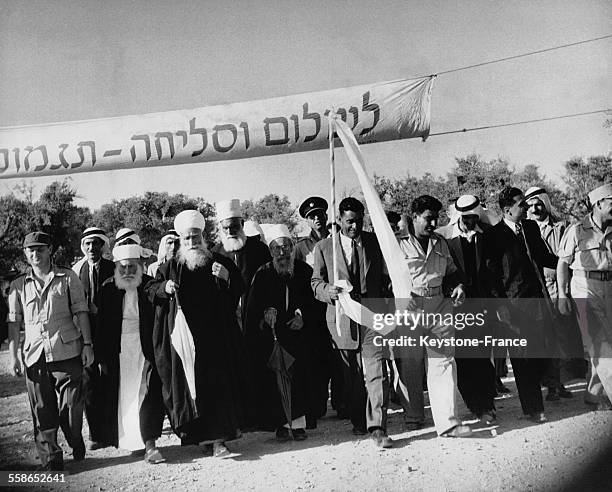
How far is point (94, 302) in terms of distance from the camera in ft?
16.1

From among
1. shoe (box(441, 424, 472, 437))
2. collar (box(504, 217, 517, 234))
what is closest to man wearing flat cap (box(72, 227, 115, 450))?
shoe (box(441, 424, 472, 437))

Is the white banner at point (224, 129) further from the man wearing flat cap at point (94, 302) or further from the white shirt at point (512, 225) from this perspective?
the white shirt at point (512, 225)

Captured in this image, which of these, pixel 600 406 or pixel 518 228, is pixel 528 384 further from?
pixel 518 228

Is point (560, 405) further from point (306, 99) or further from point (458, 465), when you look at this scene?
point (306, 99)

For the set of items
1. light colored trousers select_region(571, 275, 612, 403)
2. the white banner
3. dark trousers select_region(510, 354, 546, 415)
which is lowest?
dark trousers select_region(510, 354, 546, 415)

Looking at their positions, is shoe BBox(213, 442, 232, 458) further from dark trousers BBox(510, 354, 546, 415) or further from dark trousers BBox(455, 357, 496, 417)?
dark trousers BBox(510, 354, 546, 415)

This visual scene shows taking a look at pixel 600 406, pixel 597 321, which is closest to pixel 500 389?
pixel 600 406

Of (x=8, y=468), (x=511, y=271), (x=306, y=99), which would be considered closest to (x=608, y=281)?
(x=511, y=271)

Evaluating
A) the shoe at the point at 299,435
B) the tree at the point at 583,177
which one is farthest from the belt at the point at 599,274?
the shoe at the point at 299,435

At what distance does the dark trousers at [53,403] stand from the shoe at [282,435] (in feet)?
4.77

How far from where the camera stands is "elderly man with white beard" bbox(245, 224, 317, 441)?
15.3 ft

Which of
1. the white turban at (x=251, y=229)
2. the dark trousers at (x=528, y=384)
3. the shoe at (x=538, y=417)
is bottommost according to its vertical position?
the shoe at (x=538, y=417)

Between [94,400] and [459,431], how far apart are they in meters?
2.71

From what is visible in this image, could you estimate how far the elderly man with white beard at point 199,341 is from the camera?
13.8 ft
